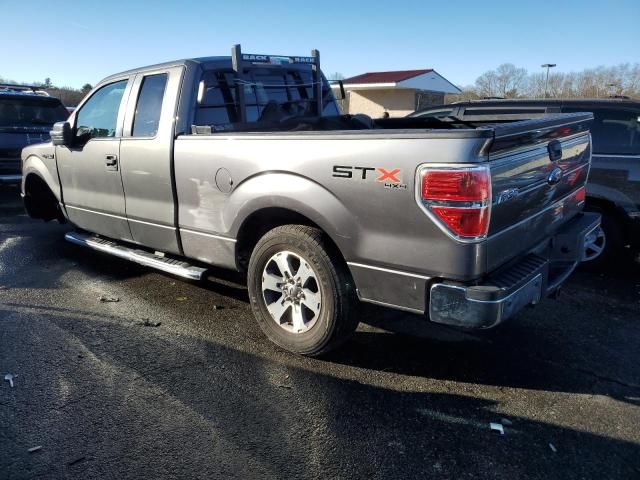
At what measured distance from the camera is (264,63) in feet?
15.7

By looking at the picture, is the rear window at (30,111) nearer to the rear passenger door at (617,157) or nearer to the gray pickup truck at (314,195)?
the gray pickup truck at (314,195)

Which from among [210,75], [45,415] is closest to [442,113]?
[210,75]

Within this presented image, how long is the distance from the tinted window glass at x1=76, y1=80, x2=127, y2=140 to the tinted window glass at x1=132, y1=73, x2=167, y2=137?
386 millimetres

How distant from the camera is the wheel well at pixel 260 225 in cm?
352

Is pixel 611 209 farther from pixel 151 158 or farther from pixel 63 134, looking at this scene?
pixel 63 134

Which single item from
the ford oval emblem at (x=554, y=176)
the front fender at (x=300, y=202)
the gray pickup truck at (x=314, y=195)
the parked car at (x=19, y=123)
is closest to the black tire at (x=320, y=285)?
the gray pickup truck at (x=314, y=195)

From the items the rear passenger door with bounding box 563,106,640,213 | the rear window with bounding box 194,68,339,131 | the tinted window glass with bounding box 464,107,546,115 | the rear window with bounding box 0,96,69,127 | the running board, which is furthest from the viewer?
the rear window with bounding box 0,96,69,127

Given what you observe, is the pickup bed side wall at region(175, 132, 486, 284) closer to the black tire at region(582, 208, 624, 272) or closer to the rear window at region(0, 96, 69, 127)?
the black tire at region(582, 208, 624, 272)

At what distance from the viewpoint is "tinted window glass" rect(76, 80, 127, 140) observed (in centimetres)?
497

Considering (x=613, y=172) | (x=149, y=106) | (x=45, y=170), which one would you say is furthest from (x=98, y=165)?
(x=613, y=172)

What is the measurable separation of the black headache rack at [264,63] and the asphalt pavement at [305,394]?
6.21ft

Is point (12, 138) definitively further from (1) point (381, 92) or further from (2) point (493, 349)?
(1) point (381, 92)

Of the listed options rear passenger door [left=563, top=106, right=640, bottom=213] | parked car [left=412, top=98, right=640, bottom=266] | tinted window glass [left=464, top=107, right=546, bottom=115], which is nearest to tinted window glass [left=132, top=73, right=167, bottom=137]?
parked car [left=412, top=98, right=640, bottom=266]

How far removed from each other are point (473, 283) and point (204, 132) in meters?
2.38
